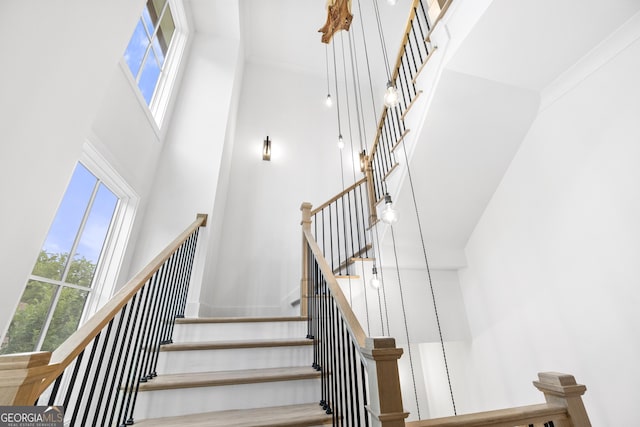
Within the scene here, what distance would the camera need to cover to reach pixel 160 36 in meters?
3.27

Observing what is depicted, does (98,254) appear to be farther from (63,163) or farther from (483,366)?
(483,366)

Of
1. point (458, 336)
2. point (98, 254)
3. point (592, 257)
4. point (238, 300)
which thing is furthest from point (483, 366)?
point (98, 254)

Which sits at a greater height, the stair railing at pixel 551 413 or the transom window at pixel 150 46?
the transom window at pixel 150 46

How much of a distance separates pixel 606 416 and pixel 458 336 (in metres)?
1.43

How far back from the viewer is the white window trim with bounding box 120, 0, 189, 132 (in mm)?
3193

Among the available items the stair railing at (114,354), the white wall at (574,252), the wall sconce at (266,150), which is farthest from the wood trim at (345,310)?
the wall sconce at (266,150)

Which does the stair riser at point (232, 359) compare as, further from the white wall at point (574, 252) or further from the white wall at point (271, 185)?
the white wall at point (574, 252)

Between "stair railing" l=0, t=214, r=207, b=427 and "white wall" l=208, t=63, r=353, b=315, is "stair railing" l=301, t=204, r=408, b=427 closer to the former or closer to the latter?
"stair railing" l=0, t=214, r=207, b=427

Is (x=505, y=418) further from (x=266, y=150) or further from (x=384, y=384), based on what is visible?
(x=266, y=150)

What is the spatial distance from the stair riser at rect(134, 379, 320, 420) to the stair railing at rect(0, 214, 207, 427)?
Result: 0.12m

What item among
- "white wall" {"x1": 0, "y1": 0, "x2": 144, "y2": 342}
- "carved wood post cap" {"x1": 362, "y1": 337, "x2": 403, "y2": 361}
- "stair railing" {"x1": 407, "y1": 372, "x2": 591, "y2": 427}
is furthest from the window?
"stair railing" {"x1": 407, "y1": 372, "x2": 591, "y2": 427}

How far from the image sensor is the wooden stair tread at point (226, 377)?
165cm

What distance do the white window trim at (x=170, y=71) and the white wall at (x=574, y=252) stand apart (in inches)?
163

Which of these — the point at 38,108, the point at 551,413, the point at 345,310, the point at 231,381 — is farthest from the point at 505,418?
the point at 38,108
